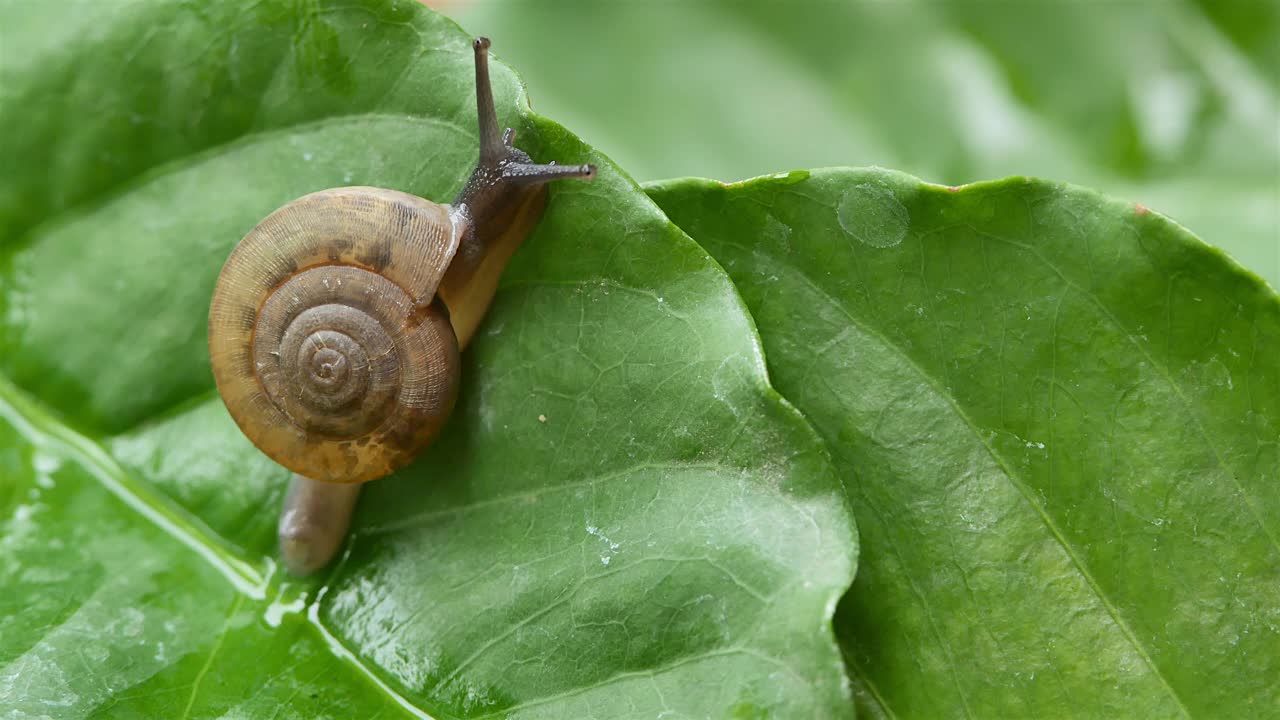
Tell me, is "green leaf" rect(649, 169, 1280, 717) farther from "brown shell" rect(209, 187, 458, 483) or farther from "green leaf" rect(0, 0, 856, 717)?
"brown shell" rect(209, 187, 458, 483)

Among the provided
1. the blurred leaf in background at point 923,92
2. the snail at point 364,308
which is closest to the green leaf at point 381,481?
the snail at point 364,308

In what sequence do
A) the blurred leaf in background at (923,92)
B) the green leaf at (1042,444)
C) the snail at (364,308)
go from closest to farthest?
1. the green leaf at (1042,444)
2. the snail at (364,308)
3. the blurred leaf in background at (923,92)

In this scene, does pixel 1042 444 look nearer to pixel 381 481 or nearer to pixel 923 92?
pixel 381 481

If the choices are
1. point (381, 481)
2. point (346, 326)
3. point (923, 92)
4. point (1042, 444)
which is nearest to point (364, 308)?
point (346, 326)

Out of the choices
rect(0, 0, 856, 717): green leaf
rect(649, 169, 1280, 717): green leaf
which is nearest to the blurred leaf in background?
rect(0, 0, 856, 717): green leaf

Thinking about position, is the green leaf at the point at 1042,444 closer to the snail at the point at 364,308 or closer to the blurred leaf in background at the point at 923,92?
the snail at the point at 364,308

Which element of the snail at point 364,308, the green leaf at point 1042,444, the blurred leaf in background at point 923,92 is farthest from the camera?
the blurred leaf in background at point 923,92
